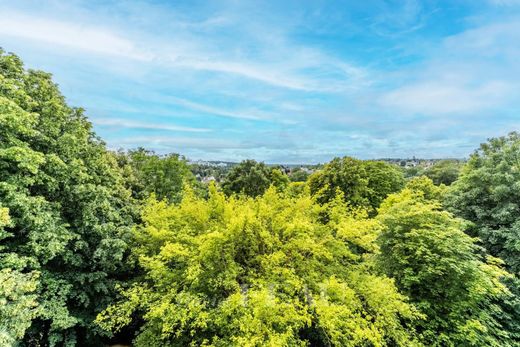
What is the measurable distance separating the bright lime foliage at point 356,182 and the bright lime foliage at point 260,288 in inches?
589

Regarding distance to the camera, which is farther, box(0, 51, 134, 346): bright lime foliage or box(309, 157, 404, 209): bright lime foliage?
box(309, 157, 404, 209): bright lime foliage

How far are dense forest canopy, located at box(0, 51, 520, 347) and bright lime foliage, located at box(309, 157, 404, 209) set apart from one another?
12.8m

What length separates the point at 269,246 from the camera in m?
11.3

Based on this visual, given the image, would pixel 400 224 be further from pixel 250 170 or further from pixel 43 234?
pixel 250 170

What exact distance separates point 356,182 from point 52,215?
25464mm

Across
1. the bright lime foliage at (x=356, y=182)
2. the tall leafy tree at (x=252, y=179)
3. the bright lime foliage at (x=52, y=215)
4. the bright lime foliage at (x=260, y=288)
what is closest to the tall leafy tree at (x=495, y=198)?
the bright lime foliage at (x=260, y=288)

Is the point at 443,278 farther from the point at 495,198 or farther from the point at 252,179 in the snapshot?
the point at 252,179

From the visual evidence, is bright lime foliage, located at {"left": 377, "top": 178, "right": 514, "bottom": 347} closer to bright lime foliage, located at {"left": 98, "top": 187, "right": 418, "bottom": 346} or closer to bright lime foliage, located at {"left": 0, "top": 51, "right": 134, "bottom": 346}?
bright lime foliage, located at {"left": 98, "top": 187, "right": 418, "bottom": 346}

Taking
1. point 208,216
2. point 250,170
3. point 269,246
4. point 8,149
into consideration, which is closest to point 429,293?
point 269,246

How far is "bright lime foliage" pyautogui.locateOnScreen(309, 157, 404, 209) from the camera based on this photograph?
1153 inches

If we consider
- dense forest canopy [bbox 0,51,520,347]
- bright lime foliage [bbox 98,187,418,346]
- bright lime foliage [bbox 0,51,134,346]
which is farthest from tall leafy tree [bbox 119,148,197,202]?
bright lime foliage [bbox 98,187,418,346]

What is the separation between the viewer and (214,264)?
38.1 feet

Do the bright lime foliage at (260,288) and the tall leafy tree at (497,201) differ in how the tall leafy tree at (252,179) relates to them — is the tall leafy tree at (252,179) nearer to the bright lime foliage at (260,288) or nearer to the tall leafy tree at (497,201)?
the tall leafy tree at (497,201)

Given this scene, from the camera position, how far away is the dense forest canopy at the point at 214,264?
9.88 metres
